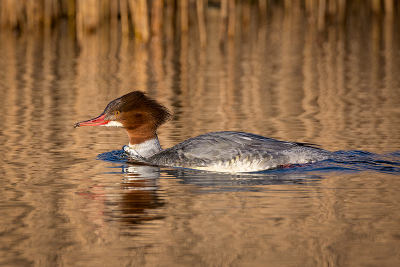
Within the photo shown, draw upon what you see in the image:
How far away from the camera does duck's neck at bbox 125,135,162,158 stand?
326 inches

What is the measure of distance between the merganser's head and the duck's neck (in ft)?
0.14

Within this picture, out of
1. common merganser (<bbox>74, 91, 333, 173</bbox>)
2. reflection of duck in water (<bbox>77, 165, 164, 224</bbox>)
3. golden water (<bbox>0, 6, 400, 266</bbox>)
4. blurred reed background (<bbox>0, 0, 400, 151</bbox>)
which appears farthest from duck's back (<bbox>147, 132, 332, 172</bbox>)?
blurred reed background (<bbox>0, 0, 400, 151</bbox>)

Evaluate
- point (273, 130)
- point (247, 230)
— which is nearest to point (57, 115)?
point (273, 130)

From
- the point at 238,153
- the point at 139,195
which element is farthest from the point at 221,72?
the point at 139,195

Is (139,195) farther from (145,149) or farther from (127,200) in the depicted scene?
(145,149)

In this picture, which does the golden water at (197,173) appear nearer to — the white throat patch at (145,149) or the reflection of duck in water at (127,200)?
the reflection of duck in water at (127,200)

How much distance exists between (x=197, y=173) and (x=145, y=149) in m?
1.19

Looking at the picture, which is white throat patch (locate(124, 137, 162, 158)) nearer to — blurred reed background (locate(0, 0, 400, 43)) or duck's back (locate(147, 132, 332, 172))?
duck's back (locate(147, 132, 332, 172))

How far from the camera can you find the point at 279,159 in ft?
24.6

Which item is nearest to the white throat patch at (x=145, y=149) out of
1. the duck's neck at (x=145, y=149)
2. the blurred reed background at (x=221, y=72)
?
the duck's neck at (x=145, y=149)

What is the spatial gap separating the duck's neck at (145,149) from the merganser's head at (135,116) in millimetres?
44

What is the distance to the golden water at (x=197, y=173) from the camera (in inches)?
185

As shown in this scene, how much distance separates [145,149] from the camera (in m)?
8.30

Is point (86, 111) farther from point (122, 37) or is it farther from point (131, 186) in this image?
point (122, 37)
